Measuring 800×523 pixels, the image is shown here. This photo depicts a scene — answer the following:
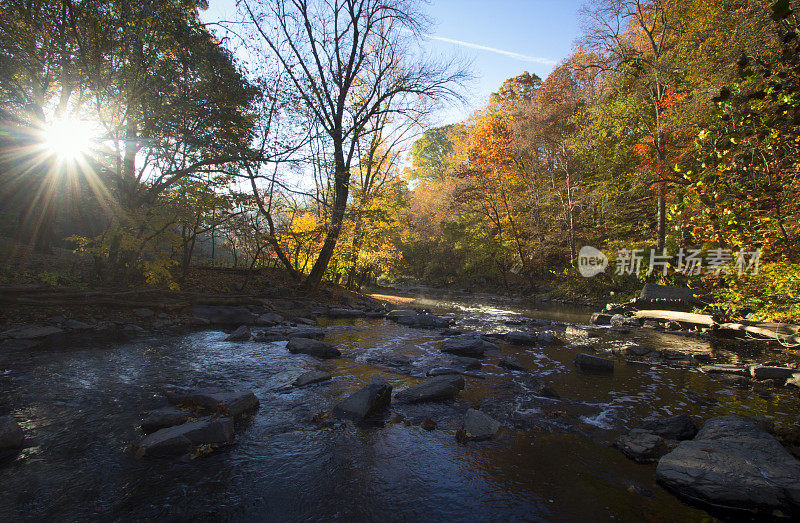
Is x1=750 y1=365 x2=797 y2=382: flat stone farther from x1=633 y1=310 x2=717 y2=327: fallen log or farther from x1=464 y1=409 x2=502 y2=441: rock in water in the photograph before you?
x1=464 y1=409 x2=502 y2=441: rock in water

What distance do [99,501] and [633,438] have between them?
17.8ft

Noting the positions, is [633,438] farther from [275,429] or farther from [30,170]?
[30,170]

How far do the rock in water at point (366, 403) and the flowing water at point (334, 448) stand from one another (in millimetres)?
225

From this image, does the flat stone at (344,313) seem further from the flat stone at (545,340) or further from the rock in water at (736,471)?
the rock in water at (736,471)

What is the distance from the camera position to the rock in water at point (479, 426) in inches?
169

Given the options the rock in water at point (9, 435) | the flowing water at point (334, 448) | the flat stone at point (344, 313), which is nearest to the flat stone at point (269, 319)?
the flat stone at point (344, 313)

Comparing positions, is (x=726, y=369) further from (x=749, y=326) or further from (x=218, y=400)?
(x=218, y=400)

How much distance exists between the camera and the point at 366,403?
4.79 meters

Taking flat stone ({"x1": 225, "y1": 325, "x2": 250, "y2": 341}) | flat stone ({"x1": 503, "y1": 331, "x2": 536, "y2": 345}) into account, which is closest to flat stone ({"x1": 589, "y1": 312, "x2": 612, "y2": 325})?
flat stone ({"x1": 503, "y1": 331, "x2": 536, "y2": 345})

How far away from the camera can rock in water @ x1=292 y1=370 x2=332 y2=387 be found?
5.86 meters

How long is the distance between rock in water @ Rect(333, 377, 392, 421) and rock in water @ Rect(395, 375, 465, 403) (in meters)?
0.38

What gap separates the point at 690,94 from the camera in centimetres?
1645

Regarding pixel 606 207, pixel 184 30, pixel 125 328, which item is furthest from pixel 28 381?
pixel 606 207

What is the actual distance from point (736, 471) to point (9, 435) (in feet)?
23.1
